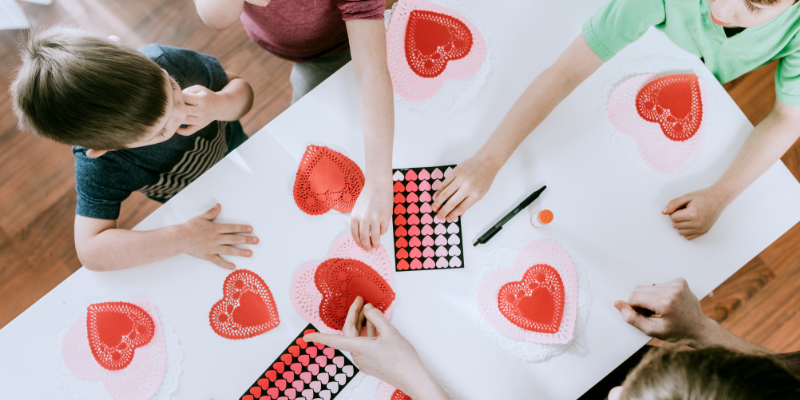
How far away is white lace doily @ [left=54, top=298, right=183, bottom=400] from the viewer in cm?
69

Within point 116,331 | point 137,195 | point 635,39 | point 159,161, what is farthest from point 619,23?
point 137,195

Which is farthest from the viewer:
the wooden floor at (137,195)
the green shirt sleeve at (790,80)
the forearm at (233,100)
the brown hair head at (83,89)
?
the wooden floor at (137,195)

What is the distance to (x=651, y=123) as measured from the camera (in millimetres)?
746

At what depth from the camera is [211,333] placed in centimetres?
70

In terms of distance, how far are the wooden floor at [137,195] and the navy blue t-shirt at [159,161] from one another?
16.9 inches

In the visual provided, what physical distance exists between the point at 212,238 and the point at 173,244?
0.22 feet

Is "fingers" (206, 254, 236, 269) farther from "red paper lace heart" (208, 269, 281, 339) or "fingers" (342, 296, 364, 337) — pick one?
"fingers" (342, 296, 364, 337)

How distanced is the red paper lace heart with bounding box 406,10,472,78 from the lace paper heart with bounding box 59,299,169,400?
680 millimetres

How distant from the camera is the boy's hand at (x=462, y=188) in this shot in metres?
0.69

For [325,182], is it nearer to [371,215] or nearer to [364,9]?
[371,215]

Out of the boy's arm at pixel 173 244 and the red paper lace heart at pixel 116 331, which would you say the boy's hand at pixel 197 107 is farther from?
the red paper lace heart at pixel 116 331

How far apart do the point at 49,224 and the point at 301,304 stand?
1.07 meters

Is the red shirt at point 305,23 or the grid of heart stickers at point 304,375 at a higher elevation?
the red shirt at point 305,23

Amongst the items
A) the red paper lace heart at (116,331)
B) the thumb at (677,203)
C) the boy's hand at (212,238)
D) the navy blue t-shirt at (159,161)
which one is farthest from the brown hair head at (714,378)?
the navy blue t-shirt at (159,161)
